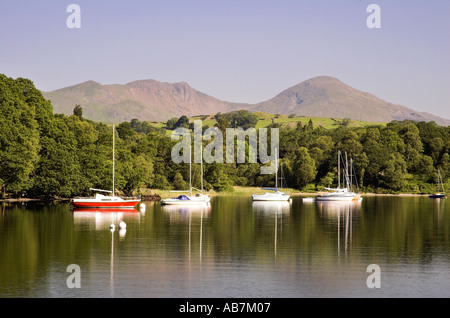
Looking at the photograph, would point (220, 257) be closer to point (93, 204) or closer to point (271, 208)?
point (93, 204)

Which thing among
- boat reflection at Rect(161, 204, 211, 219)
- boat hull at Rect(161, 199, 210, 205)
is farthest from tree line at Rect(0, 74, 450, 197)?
boat reflection at Rect(161, 204, 211, 219)

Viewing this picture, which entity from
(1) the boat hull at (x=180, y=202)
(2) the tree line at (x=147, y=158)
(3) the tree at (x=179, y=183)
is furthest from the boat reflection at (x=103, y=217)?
(3) the tree at (x=179, y=183)

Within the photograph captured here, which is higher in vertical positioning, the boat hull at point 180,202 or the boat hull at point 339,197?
the boat hull at point 180,202

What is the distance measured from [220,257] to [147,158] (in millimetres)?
90366

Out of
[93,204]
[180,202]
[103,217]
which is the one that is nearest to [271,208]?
[180,202]

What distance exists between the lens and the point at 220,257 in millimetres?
37625

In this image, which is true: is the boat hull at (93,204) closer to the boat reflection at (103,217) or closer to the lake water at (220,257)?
→ the boat reflection at (103,217)

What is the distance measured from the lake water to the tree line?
→ 78.3ft

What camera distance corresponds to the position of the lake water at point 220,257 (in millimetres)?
28453

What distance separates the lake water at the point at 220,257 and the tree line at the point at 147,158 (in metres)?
Answer: 23.9

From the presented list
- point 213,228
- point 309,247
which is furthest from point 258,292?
point 213,228
